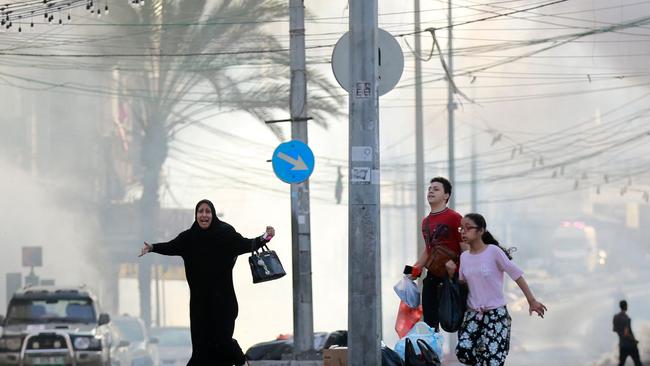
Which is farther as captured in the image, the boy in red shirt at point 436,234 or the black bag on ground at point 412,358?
the black bag on ground at point 412,358

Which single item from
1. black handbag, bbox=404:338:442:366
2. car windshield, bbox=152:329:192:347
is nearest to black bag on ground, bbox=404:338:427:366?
black handbag, bbox=404:338:442:366

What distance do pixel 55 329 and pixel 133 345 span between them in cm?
797

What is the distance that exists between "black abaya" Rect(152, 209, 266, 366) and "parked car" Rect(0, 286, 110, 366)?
391 inches

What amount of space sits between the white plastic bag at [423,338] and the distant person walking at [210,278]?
1.28 metres

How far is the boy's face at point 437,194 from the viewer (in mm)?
8883

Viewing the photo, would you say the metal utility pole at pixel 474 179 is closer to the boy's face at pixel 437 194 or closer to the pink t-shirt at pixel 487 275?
the boy's face at pixel 437 194

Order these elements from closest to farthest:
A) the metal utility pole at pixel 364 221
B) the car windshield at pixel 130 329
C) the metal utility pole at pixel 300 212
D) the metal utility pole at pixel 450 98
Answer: the metal utility pole at pixel 364 221, the metal utility pole at pixel 300 212, the car windshield at pixel 130 329, the metal utility pole at pixel 450 98

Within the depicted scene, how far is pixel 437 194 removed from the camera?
350 inches

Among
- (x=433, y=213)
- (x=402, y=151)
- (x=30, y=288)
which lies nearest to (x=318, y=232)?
(x=402, y=151)

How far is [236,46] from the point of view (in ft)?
97.9

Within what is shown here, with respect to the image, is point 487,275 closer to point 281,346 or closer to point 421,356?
point 421,356

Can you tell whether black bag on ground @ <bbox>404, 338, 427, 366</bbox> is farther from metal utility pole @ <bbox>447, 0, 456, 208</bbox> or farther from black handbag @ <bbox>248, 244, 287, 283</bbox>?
metal utility pole @ <bbox>447, 0, 456, 208</bbox>

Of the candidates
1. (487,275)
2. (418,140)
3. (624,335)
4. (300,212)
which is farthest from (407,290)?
(418,140)

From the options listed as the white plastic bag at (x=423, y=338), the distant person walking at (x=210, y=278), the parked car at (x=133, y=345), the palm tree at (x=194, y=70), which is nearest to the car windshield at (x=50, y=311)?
the parked car at (x=133, y=345)
